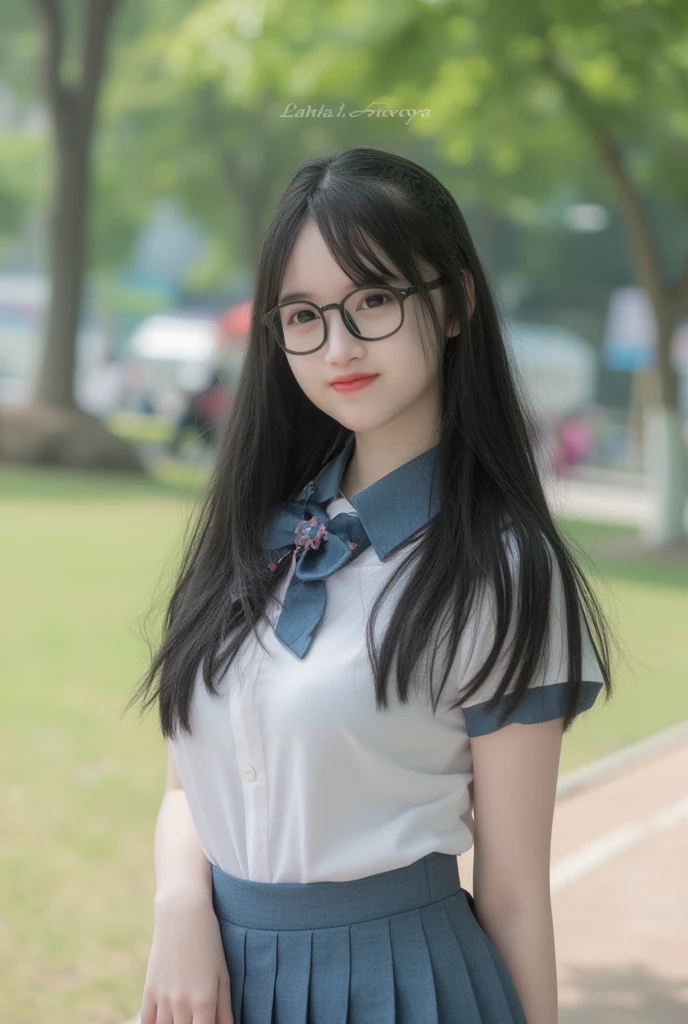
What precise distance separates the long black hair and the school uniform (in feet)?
0.10

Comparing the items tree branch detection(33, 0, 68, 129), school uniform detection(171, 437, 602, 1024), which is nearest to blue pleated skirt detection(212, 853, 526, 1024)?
school uniform detection(171, 437, 602, 1024)

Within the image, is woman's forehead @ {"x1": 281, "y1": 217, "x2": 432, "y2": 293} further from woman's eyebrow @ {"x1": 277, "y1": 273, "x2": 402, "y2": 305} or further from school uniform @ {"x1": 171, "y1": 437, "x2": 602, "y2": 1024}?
school uniform @ {"x1": 171, "y1": 437, "x2": 602, "y2": 1024}

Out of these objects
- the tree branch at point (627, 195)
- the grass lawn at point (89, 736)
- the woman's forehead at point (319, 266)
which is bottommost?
the grass lawn at point (89, 736)

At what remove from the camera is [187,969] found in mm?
1701

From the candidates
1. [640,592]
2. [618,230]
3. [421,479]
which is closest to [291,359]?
[421,479]

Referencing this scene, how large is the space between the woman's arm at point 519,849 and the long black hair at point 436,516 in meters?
0.06

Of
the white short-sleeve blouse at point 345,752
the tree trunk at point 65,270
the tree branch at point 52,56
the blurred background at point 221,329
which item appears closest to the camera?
the white short-sleeve blouse at point 345,752

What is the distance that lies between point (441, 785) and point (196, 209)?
89.6ft

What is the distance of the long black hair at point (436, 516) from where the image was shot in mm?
1654

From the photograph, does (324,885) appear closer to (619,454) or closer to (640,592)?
(640,592)

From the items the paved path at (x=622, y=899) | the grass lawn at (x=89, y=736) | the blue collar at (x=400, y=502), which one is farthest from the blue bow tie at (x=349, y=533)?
the paved path at (x=622, y=899)

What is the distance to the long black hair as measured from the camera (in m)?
1.65

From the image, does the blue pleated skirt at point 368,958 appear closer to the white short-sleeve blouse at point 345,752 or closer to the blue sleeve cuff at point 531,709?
the white short-sleeve blouse at point 345,752

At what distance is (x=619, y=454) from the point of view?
99.8 feet
